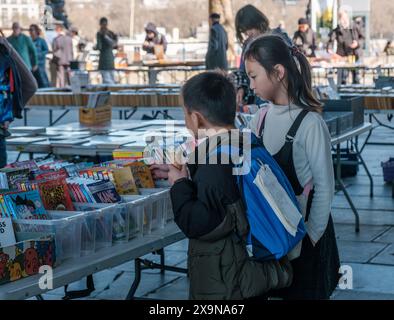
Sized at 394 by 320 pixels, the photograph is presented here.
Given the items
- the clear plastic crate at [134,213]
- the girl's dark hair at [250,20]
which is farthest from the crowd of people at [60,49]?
the clear plastic crate at [134,213]

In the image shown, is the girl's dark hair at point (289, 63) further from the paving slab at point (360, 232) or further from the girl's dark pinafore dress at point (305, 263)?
the paving slab at point (360, 232)

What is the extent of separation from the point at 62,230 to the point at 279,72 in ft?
3.64

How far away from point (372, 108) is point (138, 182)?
6601mm

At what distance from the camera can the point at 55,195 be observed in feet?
13.8

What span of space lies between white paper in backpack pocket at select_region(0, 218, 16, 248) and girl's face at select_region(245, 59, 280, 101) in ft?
3.82

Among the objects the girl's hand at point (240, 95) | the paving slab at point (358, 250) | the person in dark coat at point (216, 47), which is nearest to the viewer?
the paving slab at point (358, 250)

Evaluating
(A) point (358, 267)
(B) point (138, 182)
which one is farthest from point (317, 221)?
(A) point (358, 267)

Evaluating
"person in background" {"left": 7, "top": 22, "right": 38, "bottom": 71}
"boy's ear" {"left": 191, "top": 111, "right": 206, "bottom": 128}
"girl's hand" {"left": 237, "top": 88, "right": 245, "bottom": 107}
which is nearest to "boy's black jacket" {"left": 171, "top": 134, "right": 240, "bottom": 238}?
"boy's ear" {"left": 191, "top": 111, "right": 206, "bottom": 128}

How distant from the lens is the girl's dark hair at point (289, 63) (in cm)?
403

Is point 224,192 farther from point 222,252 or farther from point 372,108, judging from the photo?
point 372,108

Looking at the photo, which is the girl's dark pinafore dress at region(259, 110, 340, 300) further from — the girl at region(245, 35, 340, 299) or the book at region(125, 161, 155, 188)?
the book at region(125, 161, 155, 188)

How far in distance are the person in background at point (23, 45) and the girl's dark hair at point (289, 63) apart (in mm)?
16958

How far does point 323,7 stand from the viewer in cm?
2995

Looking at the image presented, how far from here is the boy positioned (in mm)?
3506
